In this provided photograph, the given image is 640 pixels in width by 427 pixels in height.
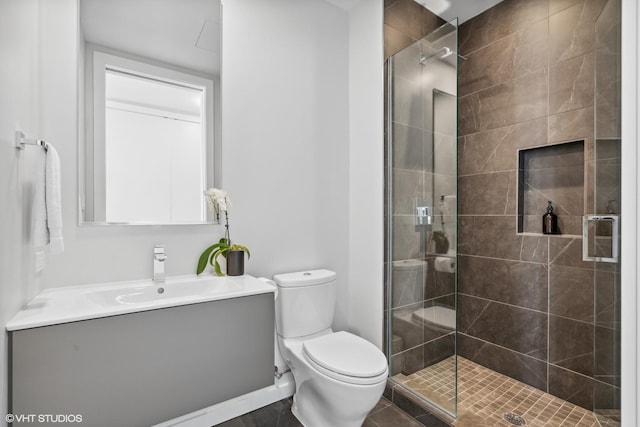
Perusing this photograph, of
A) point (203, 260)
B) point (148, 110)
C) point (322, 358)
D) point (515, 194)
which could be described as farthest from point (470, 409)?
point (148, 110)

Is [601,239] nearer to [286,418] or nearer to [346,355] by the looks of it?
[346,355]

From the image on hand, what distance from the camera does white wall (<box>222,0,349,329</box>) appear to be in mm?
1809

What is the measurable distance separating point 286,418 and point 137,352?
966mm

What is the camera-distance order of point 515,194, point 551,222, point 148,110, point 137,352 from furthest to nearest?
1. point 515,194
2. point 551,222
3. point 148,110
4. point 137,352

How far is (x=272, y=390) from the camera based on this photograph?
6.09 feet

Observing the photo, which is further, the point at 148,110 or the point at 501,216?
the point at 501,216

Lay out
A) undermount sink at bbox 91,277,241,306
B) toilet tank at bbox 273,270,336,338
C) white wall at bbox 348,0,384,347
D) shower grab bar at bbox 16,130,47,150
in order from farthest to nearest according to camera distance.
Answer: white wall at bbox 348,0,384,347 < toilet tank at bbox 273,270,336,338 < undermount sink at bbox 91,277,241,306 < shower grab bar at bbox 16,130,47,150

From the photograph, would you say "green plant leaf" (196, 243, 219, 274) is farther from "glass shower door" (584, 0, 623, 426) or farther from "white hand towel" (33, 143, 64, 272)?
"glass shower door" (584, 0, 623, 426)

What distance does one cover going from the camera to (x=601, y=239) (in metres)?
1.26

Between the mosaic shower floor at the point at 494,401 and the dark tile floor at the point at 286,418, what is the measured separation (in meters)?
0.16

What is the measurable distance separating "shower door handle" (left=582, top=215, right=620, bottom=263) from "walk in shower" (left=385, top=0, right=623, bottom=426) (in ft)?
0.15

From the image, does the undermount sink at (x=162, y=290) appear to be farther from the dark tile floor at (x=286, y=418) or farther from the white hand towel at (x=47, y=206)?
the dark tile floor at (x=286, y=418)

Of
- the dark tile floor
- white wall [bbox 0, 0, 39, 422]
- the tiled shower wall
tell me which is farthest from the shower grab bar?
the tiled shower wall

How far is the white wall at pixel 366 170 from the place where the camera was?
6.71 feet
